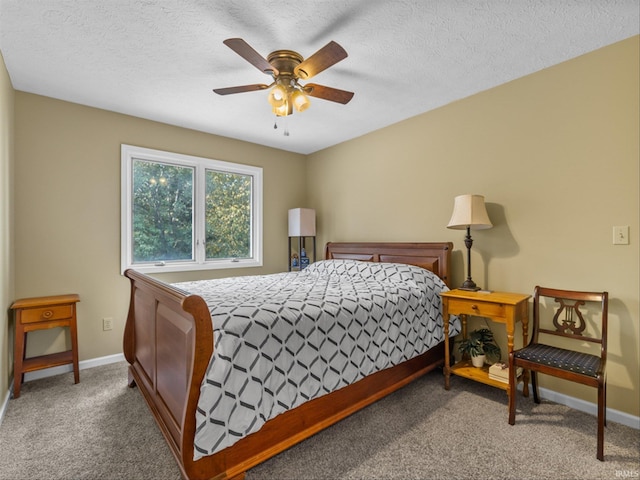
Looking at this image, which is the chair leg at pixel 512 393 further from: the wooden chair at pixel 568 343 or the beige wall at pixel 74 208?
the beige wall at pixel 74 208

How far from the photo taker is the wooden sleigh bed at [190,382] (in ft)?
4.46

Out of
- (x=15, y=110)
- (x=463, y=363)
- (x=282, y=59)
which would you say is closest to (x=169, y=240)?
(x=15, y=110)

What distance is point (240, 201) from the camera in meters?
4.21

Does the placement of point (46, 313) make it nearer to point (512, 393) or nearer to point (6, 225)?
point (6, 225)

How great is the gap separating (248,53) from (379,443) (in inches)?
92.9

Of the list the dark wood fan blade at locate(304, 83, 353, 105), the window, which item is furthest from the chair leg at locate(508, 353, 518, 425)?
the window

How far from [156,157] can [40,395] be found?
2.37m

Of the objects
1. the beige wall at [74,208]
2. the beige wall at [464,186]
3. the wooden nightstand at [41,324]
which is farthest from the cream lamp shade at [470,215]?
the wooden nightstand at [41,324]

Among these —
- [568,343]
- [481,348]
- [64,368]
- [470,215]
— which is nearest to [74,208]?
[64,368]

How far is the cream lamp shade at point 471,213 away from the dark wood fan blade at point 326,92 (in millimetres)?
1243

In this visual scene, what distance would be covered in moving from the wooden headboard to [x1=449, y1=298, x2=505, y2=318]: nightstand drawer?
0.42 metres

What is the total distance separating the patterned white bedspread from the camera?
1433 millimetres

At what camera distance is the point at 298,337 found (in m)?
1.74

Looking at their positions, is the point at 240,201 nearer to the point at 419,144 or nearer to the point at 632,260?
the point at 419,144
